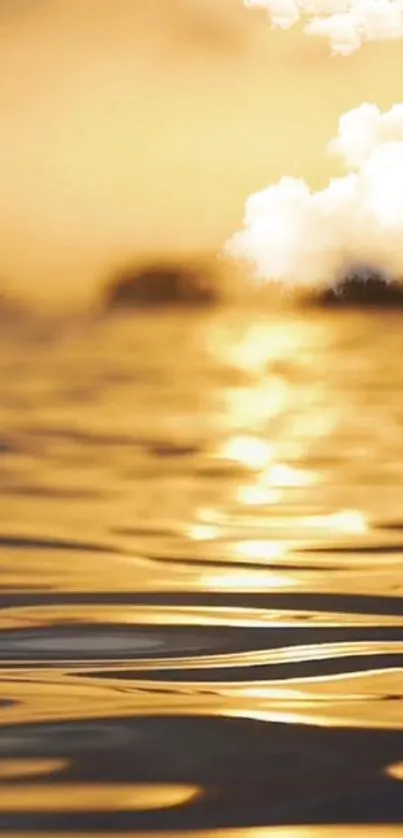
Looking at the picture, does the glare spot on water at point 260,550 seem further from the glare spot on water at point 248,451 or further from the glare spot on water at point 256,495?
the glare spot on water at point 248,451

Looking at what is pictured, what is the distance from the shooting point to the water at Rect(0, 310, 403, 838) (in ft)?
2.93

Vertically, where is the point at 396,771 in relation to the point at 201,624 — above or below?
below

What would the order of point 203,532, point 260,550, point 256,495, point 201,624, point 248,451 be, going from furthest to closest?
point 248,451
point 256,495
point 203,532
point 260,550
point 201,624

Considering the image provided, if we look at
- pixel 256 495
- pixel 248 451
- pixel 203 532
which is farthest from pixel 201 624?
pixel 248 451

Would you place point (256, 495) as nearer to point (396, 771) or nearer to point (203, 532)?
point (203, 532)

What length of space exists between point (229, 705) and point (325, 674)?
0.12 metres

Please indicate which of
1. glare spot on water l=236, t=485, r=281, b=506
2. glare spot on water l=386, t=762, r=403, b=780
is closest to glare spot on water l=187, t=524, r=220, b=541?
glare spot on water l=236, t=485, r=281, b=506

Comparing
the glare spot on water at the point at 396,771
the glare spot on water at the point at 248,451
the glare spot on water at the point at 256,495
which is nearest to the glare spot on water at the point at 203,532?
Answer: the glare spot on water at the point at 256,495

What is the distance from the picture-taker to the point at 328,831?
32.9 inches

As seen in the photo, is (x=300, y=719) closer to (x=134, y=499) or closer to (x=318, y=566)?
(x=318, y=566)

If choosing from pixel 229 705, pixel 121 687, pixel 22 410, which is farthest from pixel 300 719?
pixel 22 410

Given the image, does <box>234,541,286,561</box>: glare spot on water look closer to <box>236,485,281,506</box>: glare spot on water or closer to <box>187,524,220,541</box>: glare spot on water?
<box>187,524,220,541</box>: glare spot on water

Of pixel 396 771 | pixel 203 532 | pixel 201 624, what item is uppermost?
pixel 203 532

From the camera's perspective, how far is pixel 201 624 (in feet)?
4.55
